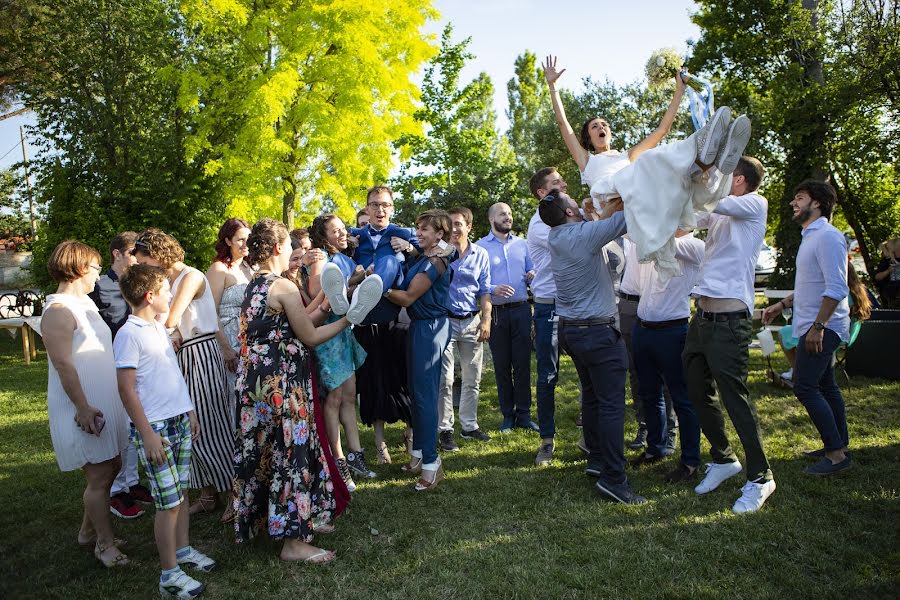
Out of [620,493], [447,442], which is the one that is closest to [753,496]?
[620,493]

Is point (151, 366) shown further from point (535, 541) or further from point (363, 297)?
point (535, 541)

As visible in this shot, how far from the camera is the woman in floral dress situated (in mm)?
3631

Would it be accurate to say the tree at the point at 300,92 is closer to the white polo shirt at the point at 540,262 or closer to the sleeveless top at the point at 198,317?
the white polo shirt at the point at 540,262

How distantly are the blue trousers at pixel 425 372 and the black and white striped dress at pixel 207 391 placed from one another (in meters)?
1.32

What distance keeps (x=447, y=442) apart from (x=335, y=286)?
2637mm

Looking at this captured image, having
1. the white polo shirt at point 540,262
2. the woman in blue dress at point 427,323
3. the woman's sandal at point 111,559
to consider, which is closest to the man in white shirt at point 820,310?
the white polo shirt at point 540,262

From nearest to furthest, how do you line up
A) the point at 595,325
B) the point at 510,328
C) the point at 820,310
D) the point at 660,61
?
1. the point at 595,325
2. the point at 820,310
3. the point at 510,328
4. the point at 660,61

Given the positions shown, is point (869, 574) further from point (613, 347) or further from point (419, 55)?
point (419, 55)

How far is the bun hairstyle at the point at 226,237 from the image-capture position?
4.51 meters

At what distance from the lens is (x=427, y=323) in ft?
15.1

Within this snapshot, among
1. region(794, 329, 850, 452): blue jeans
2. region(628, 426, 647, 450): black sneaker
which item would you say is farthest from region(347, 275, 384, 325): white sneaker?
region(794, 329, 850, 452): blue jeans

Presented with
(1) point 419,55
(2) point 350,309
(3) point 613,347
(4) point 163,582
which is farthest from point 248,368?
(1) point 419,55

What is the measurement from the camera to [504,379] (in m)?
6.35

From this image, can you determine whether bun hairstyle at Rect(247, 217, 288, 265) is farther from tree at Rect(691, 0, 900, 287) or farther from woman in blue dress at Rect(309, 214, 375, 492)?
tree at Rect(691, 0, 900, 287)
